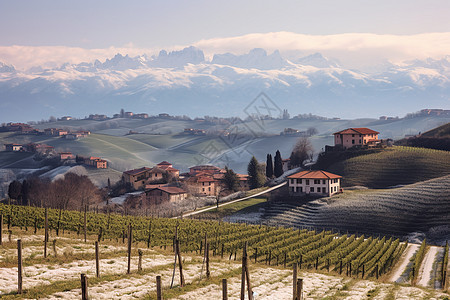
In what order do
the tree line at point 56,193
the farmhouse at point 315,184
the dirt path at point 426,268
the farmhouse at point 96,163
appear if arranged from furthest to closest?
the farmhouse at point 96,163 → the tree line at point 56,193 → the farmhouse at point 315,184 → the dirt path at point 426,268

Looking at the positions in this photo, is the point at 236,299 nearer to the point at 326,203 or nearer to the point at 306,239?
the point at 306,239

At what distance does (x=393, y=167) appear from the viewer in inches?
3922

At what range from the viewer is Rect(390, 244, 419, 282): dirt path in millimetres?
40862

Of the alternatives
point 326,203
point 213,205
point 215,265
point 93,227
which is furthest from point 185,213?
point 215,265

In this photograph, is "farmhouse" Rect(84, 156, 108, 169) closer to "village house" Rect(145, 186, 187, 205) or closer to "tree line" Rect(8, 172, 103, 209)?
"tree line" Rect(8, 172, 103, 209)

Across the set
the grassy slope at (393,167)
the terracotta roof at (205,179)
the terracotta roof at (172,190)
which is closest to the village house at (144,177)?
the terracotta roof at (205,179)

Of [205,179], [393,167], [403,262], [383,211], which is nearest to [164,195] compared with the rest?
[205,179]

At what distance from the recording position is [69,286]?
23.0 metres

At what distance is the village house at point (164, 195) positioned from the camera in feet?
326

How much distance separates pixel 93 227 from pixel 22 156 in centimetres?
16287

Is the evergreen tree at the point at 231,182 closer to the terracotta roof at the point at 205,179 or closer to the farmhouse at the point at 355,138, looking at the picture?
the terracotta roof at the point at 205,179

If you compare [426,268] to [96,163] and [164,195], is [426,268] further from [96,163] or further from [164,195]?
[96,163]

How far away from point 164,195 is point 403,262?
190 ft

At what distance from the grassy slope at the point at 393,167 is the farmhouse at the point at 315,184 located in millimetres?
8173
